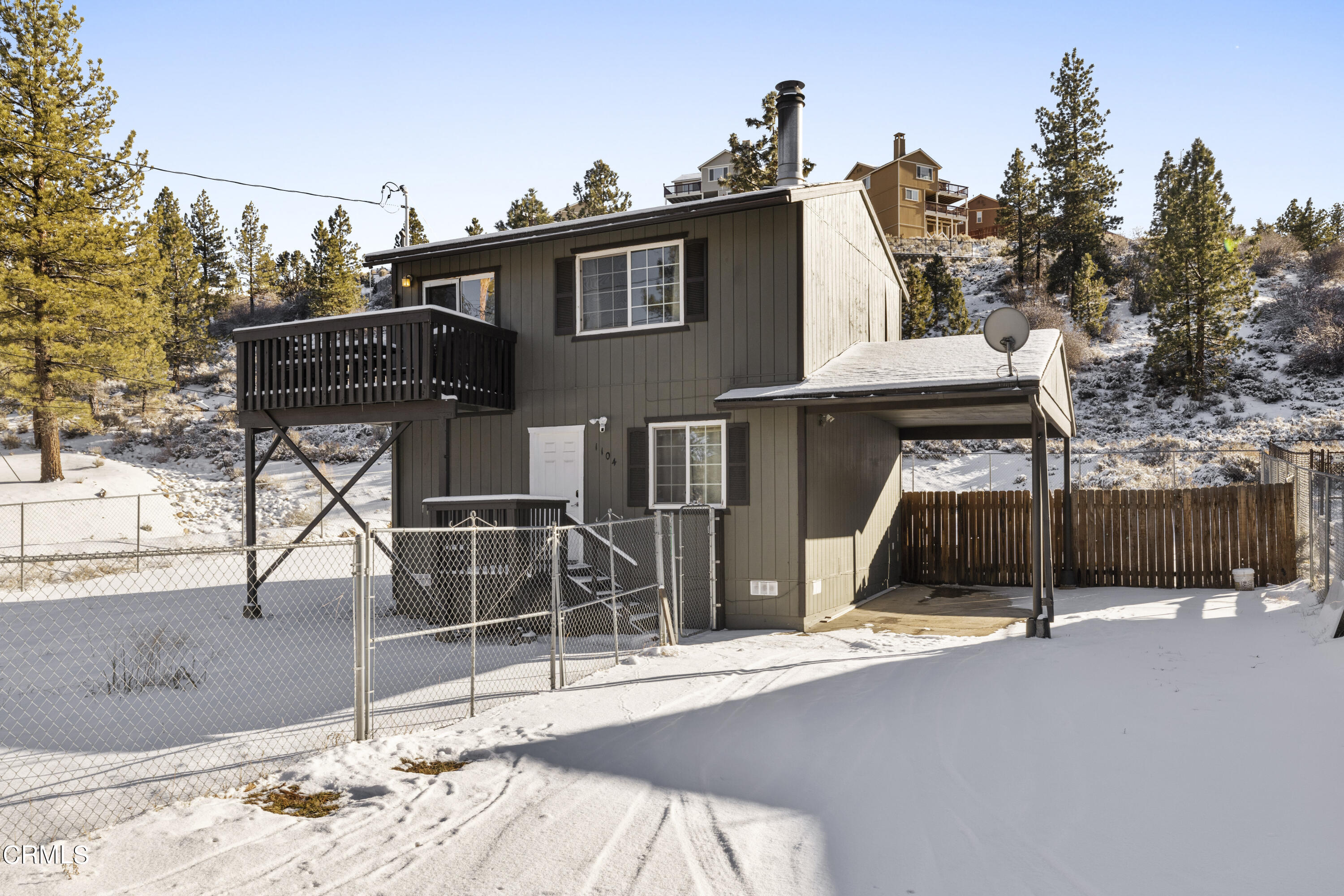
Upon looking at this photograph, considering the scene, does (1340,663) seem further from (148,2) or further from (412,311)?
(148,2)

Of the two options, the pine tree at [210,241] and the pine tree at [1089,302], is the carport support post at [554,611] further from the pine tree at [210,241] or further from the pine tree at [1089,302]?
the pine tree at [210,241]

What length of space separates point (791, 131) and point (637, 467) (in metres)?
6.11

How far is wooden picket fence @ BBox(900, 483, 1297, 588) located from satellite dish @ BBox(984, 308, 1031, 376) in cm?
646

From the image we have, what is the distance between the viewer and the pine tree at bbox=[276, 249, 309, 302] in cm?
5497

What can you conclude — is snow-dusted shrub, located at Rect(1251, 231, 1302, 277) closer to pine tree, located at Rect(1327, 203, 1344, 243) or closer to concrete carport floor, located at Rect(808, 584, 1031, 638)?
pine tree, located at Rect(1327, 203, 1344, 243)

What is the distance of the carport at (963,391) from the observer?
10.1 meters

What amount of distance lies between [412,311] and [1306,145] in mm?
17264

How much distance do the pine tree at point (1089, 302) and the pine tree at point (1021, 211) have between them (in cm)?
508

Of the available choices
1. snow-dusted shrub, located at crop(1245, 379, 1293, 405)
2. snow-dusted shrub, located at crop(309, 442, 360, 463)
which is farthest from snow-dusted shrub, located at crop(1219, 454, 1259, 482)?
snow-dusted shrub, located at crop(309, 442, 360, 463)

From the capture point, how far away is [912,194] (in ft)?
186

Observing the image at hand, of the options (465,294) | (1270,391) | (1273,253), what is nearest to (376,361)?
(465,294)

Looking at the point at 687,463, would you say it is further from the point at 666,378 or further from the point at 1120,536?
the point at 1120,536

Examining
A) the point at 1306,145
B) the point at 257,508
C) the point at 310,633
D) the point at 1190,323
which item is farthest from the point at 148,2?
the point at 1190,323

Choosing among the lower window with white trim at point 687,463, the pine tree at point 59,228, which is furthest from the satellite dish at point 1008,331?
the pine tree at point 59,228
